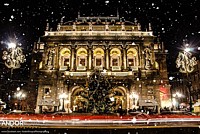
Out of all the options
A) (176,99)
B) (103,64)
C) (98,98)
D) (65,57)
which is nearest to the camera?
(98,98)

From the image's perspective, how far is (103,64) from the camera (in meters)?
35.7

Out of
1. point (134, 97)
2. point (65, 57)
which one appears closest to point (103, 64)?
point (65, 57)

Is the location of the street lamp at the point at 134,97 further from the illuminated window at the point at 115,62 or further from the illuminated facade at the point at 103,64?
the illuminated window at the point at 115,62

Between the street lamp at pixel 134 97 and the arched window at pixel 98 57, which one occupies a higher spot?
the arched window at pixel 98 57

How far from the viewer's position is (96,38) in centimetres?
3650

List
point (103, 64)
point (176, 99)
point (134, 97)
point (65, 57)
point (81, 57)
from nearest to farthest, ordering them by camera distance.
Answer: point (134, 97) → point (103, 64) → point (81, 57) → point (65, 57) → point (176, 99)

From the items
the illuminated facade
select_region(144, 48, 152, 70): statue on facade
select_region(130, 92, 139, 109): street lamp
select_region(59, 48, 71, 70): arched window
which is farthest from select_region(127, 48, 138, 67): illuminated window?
select_region(59, 48, 71, 70): arched window

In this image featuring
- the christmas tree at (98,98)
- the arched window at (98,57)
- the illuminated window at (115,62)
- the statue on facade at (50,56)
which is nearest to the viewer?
the christmas tree at (98,98)

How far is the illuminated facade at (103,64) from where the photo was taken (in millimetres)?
32875

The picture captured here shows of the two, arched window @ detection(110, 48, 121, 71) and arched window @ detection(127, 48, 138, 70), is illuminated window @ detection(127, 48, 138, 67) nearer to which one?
arched window @ detection(127, 48, 138, 70)

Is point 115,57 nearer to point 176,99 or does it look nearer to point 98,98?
point 98,98

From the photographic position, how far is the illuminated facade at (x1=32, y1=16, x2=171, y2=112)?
1294 inches

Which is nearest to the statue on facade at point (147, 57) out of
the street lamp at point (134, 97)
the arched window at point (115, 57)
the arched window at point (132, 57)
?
the arched window at point (132, 57)

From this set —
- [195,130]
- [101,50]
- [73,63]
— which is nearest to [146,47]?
[101,50]
